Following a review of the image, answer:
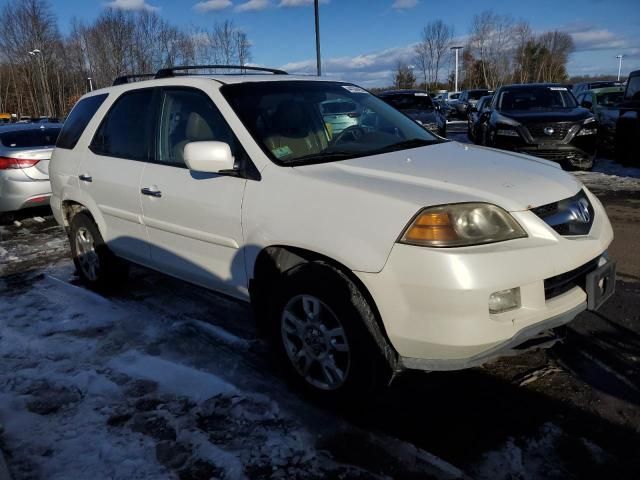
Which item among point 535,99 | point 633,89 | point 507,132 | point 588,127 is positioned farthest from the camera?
point 535,99

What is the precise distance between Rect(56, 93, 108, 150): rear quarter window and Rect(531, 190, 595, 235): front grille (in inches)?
144

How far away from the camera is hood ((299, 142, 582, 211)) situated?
8.22 feet

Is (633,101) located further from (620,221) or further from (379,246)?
(379,246)

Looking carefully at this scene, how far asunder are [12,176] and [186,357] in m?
5.71

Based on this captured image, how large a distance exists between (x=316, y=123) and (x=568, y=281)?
1.84 m

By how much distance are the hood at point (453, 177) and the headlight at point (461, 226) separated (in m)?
0.04

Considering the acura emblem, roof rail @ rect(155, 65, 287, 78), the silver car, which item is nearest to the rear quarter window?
roof rail @ rect(155, 65, 287, 78)

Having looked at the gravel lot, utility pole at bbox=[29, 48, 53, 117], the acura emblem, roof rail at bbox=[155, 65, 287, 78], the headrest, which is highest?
utility pole at bbox=[29, 48, 53, 117]

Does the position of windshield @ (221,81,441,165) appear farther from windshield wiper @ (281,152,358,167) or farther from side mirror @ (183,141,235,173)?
side mirror @ (183,141,235,173)

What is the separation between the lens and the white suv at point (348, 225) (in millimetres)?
2377

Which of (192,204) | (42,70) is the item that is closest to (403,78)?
(42,70)

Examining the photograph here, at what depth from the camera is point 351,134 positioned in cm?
349

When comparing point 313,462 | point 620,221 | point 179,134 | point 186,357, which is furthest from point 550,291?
point 620,221

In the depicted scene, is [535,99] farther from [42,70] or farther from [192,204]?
[42,70]
